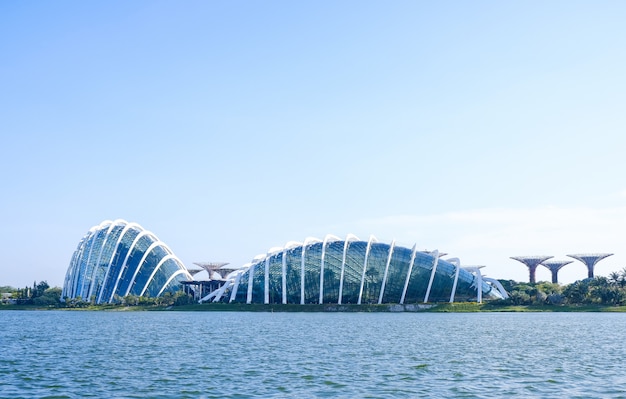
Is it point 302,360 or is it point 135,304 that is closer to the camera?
point 302,360

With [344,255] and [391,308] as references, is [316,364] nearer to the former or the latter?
[391,308]

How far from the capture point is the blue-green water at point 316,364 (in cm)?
3125

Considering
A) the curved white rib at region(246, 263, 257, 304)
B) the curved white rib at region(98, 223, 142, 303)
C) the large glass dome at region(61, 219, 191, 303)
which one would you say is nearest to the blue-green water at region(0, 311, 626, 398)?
the curved white rib at region(246, 263, 257, 304)

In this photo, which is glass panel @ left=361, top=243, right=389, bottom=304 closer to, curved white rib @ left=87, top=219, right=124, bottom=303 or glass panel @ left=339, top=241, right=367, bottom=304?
glass panel @ left=339, top=241, right=367, bottom=304

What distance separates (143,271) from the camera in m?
164

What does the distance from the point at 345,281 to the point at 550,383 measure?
98.4 m

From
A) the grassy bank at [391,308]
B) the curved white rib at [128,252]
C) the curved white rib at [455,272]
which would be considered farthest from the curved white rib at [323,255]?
the curved white rib at [128,252]

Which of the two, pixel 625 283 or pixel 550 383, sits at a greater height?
pixel 625 283

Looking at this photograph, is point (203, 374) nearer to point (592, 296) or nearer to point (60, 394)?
point (60, 394)

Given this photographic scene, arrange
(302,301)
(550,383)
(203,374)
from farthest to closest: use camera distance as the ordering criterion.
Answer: (302,301) < (203,374) < (550,383)

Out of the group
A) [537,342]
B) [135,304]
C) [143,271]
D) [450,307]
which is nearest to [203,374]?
[537,342]

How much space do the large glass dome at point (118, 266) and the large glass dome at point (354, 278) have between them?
33.5 meters

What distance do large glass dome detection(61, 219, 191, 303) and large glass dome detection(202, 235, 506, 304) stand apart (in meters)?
33.5

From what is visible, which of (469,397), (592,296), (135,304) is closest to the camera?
(469,397)
